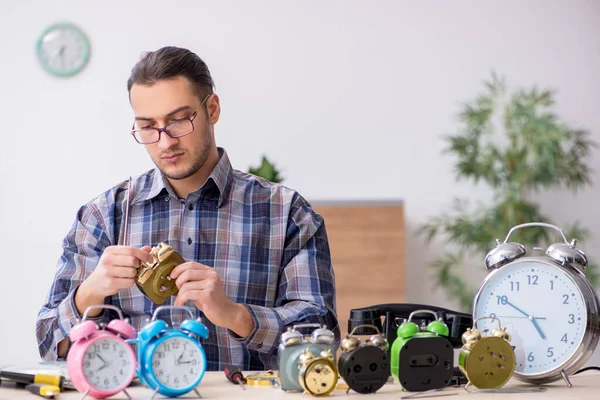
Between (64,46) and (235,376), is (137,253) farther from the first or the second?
(64,46)

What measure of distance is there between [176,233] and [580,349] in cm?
103

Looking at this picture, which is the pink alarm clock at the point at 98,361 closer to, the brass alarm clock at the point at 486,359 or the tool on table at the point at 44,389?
the tool on table at the point at 44,389

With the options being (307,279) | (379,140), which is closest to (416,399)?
(307,279)

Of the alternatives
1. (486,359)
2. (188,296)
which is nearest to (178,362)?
(188,296)

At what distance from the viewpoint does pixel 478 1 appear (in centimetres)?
470

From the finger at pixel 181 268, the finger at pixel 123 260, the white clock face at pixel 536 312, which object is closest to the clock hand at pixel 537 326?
the white clock face at pixel 536 312

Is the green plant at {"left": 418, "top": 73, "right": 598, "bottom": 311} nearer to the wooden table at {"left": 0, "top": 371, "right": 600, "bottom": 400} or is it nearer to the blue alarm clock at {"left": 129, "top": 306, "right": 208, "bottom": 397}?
the wooden table at {"left": 0, "top": 371, "right": 600, "bottom": 400}

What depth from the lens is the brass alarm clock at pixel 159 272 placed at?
165 cm

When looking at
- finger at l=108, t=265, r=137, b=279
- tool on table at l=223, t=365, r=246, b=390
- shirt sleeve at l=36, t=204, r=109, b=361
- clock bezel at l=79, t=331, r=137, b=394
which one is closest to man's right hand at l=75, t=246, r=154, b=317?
finger at l=108, t=265, r=137, b=279

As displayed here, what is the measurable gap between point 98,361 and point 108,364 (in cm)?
2

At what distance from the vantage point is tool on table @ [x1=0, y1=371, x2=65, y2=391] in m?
1.37

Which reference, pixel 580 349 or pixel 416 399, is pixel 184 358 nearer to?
pixel 416 399

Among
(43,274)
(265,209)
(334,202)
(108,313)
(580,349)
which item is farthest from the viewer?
(43,274)

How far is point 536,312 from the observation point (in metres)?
1.54
